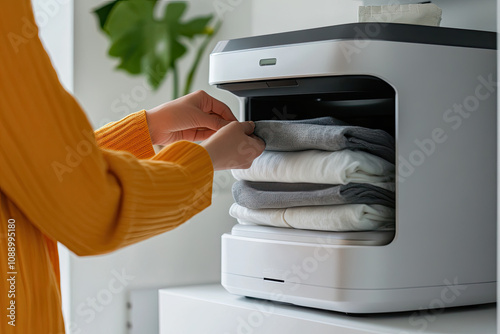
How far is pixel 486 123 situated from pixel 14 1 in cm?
60

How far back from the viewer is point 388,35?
0.82 m

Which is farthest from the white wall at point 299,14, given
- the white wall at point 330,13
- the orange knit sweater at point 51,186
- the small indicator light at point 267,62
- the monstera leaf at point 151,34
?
the orange knit sweater at point 51,186

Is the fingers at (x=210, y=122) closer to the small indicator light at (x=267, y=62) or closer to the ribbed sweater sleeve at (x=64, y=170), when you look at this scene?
the small indicator light at (x=267, y=62)

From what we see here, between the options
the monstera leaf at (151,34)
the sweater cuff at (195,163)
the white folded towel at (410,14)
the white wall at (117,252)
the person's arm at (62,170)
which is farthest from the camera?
the monstera leaf at (151,34)

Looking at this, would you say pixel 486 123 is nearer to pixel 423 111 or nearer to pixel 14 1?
pixel 423 111

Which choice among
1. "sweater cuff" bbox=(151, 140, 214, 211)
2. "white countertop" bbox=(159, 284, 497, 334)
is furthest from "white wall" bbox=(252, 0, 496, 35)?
"sweater cuff" bbox=(151, 140, 214, 211)

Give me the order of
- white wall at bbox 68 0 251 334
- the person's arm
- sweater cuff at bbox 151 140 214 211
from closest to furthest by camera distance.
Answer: the person's arm
sweater cuff at bbox 151 140 214 211
white wall at bbox 68 0 251 334

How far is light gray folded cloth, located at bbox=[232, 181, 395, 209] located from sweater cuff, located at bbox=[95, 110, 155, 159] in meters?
0.15

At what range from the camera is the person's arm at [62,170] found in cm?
56

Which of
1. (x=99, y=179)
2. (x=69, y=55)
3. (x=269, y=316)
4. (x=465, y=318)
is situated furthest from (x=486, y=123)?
(x=69, y=55)

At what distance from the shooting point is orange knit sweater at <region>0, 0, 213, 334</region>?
21.9 inches

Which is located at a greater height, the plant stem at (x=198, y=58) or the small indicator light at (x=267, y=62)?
the small indicator light at (x=267, y=62)

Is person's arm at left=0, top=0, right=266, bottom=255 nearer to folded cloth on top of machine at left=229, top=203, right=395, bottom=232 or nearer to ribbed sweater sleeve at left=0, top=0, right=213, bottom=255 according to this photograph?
ribbed sweater sleeve at left=0, top=0, right=213, bottom=255

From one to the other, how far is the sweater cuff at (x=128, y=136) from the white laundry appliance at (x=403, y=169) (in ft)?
0.45
